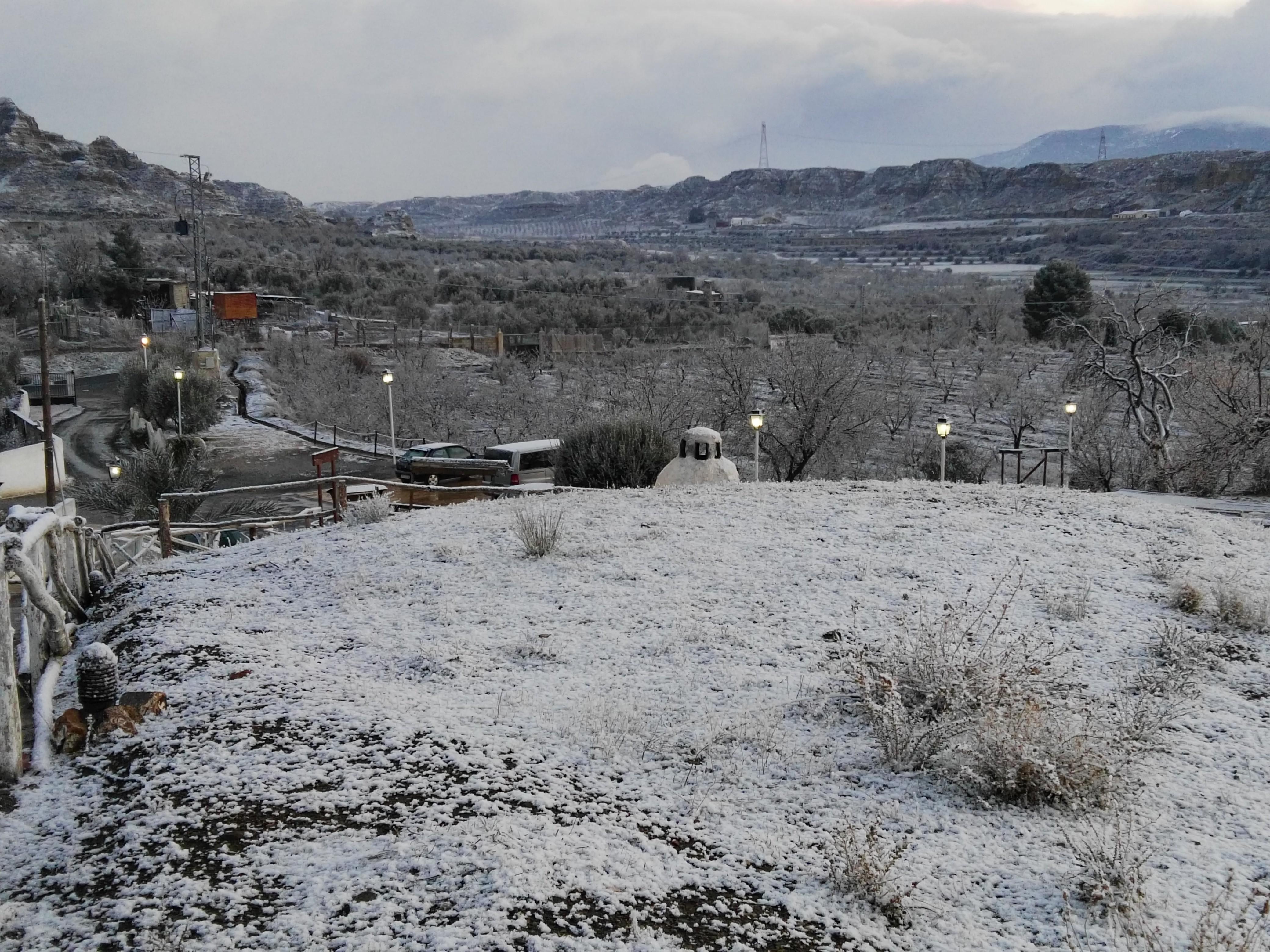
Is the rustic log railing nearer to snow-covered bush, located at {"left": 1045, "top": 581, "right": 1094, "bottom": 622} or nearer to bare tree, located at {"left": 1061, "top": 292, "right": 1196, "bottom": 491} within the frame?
snow-covered bush, located at {"left": 1045, "top": 581, "right": 1094, "bottom": 622}

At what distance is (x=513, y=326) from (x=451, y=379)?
18509mm

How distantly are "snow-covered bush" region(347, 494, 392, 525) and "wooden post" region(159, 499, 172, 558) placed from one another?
1.88m

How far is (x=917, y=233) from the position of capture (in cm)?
13188

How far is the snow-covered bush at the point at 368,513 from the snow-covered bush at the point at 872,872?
7.89 metres

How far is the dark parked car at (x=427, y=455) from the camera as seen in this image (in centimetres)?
2322

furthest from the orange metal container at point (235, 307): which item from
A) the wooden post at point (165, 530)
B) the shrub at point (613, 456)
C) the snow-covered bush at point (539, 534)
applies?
the snow-covered bush at point (539, 534)

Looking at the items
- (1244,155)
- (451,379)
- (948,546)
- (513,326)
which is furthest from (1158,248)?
(948,546)

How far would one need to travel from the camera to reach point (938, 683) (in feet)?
19.3

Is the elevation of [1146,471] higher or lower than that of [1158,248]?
lower

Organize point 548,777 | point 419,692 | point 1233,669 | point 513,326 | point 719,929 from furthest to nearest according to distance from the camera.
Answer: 1. point 513,326
2. point 1233,669
3. point 419,692
4. point 548,777
5. point 719,929

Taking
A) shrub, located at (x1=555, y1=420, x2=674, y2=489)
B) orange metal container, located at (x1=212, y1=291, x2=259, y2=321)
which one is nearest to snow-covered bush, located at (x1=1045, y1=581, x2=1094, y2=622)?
shrub, located at (x1=555, y1=420, x2=674, y2=489)

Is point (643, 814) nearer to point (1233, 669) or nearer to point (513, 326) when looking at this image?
point (1233, 669)

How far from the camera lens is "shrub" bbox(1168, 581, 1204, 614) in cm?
795

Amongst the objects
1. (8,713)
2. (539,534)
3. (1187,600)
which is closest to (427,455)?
(539,534)
